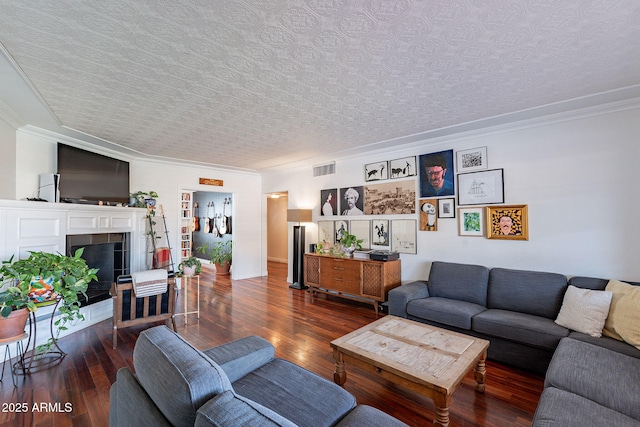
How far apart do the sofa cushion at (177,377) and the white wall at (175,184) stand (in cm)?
359

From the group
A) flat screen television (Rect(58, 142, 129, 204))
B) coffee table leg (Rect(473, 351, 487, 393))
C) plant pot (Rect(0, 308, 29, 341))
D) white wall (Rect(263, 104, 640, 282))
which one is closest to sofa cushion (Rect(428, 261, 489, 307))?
white wall (Rect(263, 104, 640, 282))

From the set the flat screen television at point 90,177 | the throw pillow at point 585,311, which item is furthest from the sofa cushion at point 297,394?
the flat screen television at point 90,177

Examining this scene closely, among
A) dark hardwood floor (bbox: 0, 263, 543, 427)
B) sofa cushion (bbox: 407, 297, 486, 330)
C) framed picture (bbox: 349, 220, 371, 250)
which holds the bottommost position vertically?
dark hardwood floor (bbox: 0, 263, 543, 427)

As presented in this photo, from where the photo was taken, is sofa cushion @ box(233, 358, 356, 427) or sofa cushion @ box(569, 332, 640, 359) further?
sofa cushion @ box(569, 332, 640, 359)

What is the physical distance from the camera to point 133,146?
4.29 metres

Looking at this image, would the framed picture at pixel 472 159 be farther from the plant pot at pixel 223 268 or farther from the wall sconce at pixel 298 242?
the plant pot at pixel 223 268

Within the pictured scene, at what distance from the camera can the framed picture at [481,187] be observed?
Answer: 3426 mm

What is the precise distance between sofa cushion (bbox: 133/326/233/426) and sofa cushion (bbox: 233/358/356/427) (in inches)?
19.9

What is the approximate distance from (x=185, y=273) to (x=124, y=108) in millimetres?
2149

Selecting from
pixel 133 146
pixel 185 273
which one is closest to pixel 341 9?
pixel 185 273

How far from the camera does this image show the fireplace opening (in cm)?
363

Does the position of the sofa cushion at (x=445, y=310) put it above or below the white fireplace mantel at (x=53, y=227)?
below

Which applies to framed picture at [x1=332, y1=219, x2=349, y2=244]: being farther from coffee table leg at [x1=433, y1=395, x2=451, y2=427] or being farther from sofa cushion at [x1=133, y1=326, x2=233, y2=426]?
sofa cushion at [x1=133, y1=326, x2=233, y2=426]

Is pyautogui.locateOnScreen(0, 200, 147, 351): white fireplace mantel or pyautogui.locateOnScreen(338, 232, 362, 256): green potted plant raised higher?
pyautogui.locateOnScreen(0, 200, 147, 351): white fireplace mantel
